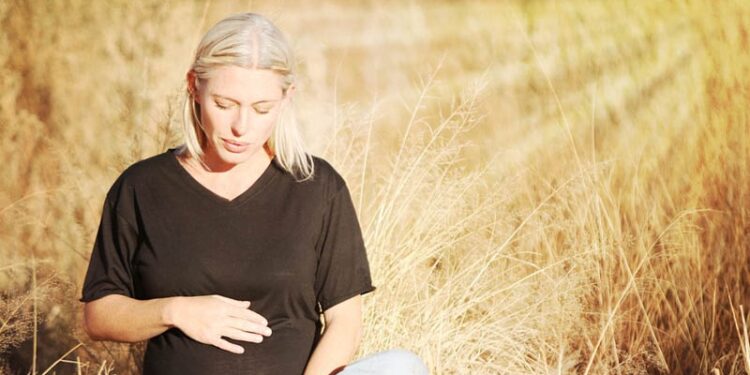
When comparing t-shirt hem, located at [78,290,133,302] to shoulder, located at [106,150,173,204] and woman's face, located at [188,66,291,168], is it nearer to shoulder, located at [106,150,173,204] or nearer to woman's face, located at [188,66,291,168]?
shoulder, located at [106,150,173,204]

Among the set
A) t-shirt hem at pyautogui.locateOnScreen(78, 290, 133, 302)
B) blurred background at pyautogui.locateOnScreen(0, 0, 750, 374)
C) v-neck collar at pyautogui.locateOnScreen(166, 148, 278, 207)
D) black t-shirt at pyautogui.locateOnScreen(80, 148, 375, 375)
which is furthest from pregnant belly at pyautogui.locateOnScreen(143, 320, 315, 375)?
blurred background at pyautogui.locateOnScreen(0, 0, 750, 374)

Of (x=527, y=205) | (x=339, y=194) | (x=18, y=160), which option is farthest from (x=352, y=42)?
(x=339, y=194)

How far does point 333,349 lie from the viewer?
188cm

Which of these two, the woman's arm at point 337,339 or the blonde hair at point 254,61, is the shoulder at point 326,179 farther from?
the woman's arm at point 337,339

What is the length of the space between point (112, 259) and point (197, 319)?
0.75 ft

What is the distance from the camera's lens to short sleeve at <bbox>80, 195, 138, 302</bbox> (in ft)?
6.34

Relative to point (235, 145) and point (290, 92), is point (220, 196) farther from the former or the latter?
point (290, 92)

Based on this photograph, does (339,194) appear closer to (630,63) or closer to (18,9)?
(630,63)

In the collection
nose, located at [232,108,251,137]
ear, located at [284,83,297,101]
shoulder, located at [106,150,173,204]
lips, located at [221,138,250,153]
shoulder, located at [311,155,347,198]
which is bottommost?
shoulder, located at [311,155,347,198]

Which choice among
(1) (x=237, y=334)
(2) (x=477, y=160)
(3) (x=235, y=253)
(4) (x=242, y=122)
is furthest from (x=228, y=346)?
(2) (x=477, y=160)

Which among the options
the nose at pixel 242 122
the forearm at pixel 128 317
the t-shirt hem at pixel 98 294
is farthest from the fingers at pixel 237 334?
the nose at pixel 242 122

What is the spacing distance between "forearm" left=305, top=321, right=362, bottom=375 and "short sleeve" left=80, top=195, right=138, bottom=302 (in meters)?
0.39

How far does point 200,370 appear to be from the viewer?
1887 millimetres

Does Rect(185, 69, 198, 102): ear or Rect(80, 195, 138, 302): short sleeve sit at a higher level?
Rect(185, 69, 198, 102): ear
